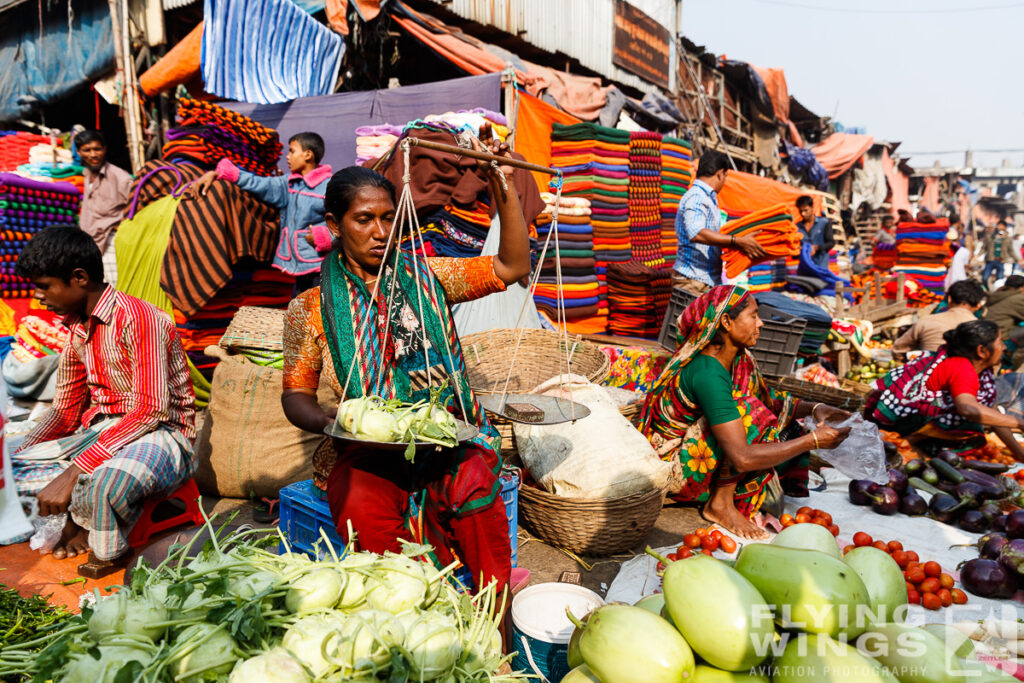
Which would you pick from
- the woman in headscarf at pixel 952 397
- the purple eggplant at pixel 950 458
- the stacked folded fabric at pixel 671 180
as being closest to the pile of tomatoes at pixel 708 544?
the purple eggplant at pixel 950 458

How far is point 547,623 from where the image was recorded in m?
2.04

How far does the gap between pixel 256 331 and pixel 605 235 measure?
3.81 metres

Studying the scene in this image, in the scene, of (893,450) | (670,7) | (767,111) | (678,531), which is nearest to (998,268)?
(767,111)

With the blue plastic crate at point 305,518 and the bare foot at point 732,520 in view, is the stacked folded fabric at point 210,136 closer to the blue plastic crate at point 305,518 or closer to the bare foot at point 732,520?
the blue plastic crate at point 305,518

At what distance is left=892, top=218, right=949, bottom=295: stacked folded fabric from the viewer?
428 inches

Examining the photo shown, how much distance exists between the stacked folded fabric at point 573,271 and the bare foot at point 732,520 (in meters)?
2.86

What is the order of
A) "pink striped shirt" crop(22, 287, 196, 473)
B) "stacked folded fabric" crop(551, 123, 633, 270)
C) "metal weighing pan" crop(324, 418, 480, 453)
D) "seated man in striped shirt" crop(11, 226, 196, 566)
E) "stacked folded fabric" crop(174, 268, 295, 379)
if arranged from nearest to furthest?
1. "metal weighing pan" crop(324, 418, 480, 453)
2. "seated man in striped shirt" crop(11, 226, 196, 566)
3. "pink striped shirt" crop(22, 287, 196, 473)
4. "stacked folded fabric" crop(174, 268, 295, 379)
5. "stacked folded fabric" crop(551, 123, 633, 270)

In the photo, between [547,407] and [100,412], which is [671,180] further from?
[100,412]

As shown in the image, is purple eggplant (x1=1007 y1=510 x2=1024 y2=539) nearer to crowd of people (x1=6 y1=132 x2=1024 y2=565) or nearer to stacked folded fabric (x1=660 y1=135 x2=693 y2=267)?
crowd of people (x1=6 y1=132 x2=1024 y2=565)

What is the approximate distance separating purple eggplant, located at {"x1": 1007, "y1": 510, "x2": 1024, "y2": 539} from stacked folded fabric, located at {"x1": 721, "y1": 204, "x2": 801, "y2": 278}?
255cm

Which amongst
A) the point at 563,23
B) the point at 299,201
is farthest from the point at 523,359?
the point at 563,23

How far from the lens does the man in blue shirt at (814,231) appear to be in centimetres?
741

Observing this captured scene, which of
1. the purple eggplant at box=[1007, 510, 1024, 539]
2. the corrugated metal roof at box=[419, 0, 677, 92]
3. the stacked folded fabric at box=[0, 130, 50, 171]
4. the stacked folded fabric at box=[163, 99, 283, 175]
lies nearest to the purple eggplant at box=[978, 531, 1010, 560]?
the purple eggplant at box=[1007, 510, 1024, 539]

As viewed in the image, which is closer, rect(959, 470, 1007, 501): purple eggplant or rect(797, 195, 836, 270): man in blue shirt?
rect(959, 470, 1007, 501): purple eggplant
